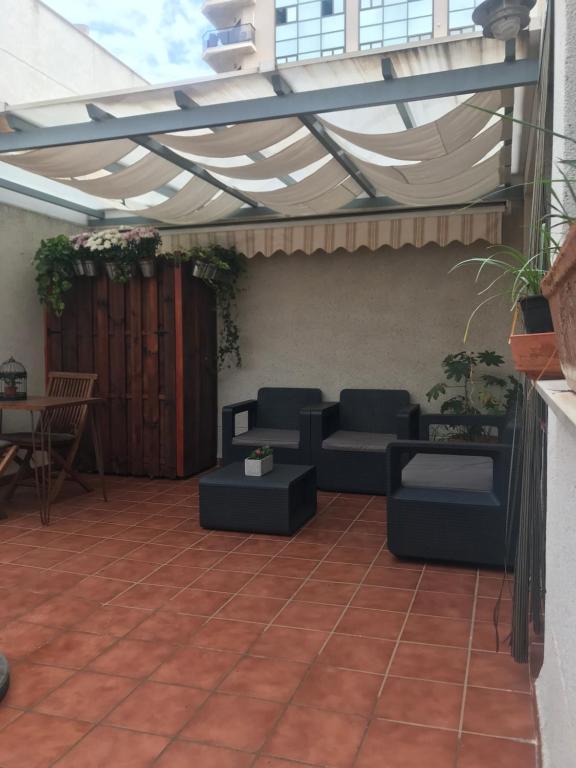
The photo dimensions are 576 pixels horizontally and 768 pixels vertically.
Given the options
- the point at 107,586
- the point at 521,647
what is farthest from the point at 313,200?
the point at 521,647

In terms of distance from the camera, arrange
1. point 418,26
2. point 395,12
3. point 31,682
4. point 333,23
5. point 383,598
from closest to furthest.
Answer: point 31,682 → point 383,598 → point 418,26 → point 395,12 → point 333,23

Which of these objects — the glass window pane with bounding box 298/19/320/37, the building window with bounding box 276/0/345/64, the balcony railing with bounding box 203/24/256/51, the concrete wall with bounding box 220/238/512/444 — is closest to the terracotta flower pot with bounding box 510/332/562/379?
the concrete wall with bounding box 220/238/512/444

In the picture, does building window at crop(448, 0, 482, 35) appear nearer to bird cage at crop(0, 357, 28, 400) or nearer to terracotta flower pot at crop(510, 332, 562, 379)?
bird cage at crop(0, 357, 28, 400)

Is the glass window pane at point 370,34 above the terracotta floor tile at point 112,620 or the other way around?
above

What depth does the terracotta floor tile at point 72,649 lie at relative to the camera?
2.78 meters

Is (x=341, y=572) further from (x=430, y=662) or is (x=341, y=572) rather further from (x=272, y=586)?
(x=430, y=662)

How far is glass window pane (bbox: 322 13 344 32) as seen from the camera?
19797mm

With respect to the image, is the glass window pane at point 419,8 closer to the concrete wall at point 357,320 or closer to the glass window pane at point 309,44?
the glass window pane at point 309,44

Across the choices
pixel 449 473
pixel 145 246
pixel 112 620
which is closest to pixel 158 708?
pixel 112 620

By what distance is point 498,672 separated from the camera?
265 cm

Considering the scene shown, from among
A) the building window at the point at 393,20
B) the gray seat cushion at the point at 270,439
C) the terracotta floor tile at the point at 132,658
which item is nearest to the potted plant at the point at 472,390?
the gray seat cushion at the point at 270,439

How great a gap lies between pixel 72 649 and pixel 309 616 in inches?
45.2

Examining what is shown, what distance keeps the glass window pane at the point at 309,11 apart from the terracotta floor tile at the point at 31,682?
21487mm

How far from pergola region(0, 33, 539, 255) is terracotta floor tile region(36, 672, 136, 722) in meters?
2.47
